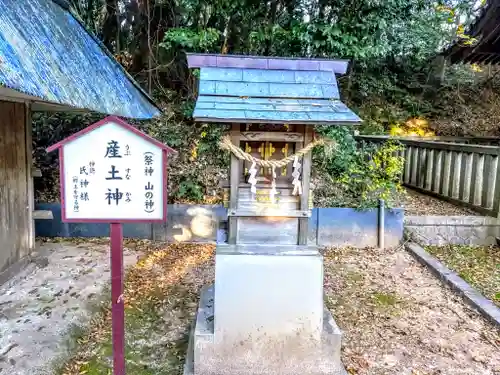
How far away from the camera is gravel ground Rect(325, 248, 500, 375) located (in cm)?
Result: 325

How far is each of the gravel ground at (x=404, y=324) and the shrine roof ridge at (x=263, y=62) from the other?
2475 mm

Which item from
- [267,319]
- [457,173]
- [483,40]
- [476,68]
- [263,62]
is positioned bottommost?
[267,319]

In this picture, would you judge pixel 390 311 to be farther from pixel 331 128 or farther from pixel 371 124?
pixel 371 124

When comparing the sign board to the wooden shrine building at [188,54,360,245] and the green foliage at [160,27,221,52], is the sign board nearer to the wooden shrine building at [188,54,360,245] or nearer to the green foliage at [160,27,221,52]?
the wooden shrine building at [188,54,360,245]

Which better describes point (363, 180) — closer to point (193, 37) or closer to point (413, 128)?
point (193, 37)

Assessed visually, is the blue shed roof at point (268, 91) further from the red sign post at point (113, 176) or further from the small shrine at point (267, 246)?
the red sign post at point (113, 176)

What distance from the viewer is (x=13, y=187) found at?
491cm

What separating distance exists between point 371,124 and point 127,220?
422 inches

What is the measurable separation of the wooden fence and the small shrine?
14.3 feet

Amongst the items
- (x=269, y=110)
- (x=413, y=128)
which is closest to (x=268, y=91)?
(x=269, y=110)

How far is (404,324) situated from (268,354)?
1570 mm

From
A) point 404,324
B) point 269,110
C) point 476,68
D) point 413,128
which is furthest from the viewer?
point 476,68

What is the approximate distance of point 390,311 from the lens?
4172 millimetres

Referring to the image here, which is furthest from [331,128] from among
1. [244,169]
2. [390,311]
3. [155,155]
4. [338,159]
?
[155,155]
